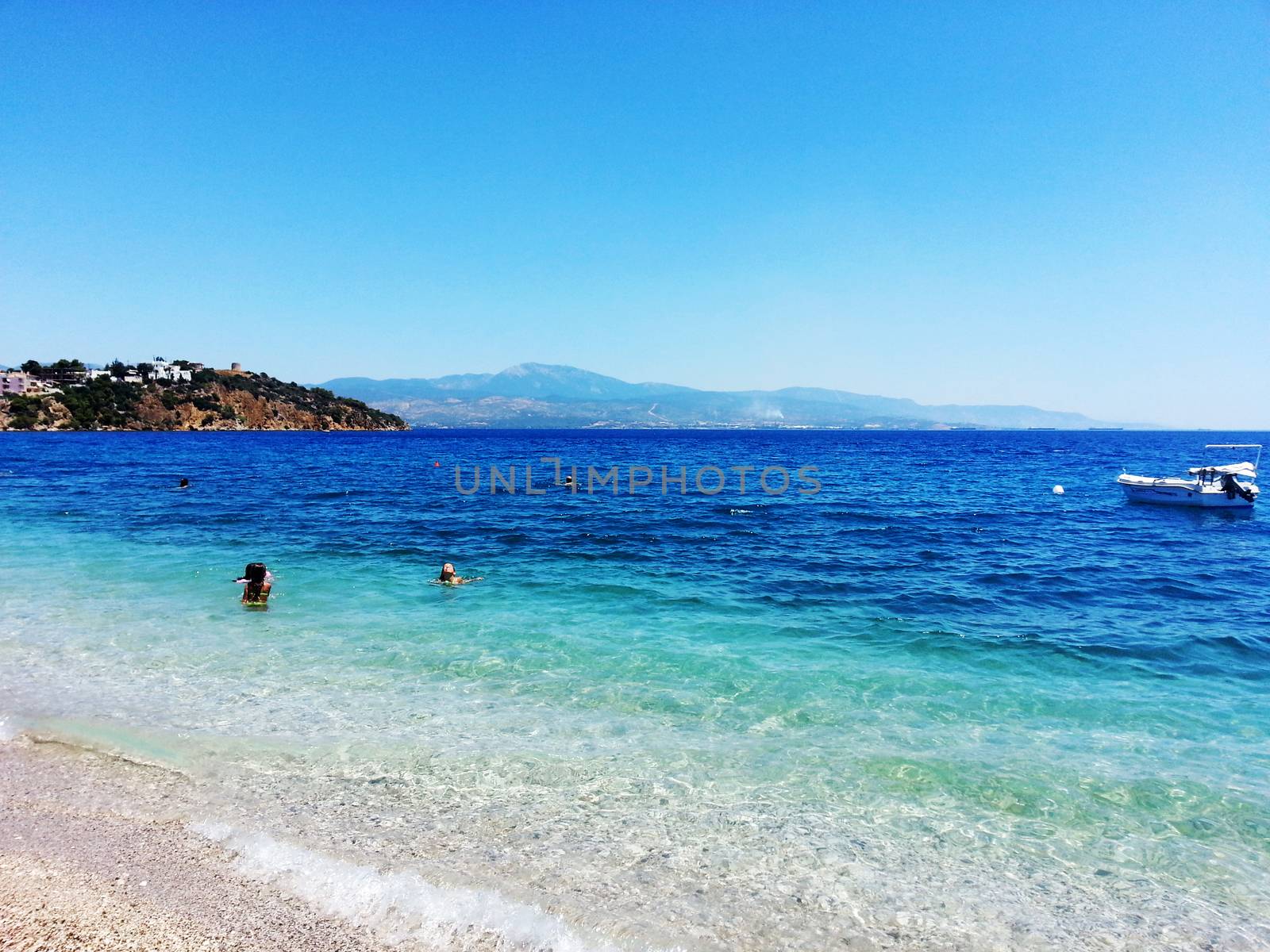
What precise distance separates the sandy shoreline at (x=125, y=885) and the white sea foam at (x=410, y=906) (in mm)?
182

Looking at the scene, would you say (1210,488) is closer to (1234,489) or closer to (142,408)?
(1234,489)

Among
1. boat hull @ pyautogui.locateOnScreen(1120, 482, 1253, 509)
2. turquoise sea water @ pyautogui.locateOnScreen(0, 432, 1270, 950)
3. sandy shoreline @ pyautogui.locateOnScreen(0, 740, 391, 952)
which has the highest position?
boat hull @ pyautogui.locateOnScreen(1120, 482, 1253, 509)

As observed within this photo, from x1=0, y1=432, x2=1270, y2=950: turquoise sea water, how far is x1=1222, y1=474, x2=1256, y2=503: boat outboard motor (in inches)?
742

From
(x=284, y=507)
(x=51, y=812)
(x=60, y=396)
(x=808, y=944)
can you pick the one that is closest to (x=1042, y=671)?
(x=808, y=944)

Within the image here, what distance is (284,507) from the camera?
37781 mm

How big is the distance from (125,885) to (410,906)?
9.08 ft

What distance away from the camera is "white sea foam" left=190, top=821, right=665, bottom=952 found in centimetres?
601

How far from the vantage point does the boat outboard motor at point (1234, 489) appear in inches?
1585

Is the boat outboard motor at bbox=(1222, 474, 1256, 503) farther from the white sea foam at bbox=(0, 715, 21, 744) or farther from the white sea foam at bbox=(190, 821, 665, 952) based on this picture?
the white sea foam at bbox=(0, 715, 21, 744)

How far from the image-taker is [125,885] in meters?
6.39

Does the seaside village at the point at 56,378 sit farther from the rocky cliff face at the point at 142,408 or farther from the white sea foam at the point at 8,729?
the white sea foam at the point at 8,729

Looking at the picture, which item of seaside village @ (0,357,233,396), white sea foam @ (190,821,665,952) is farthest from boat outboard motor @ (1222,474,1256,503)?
seaside village @ (0,357,233,396)

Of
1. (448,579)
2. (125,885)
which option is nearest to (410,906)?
(125,885)

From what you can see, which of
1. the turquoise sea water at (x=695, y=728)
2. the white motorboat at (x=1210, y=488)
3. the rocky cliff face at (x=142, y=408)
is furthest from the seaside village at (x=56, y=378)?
the white motorboat at (x=1210, y=488)
